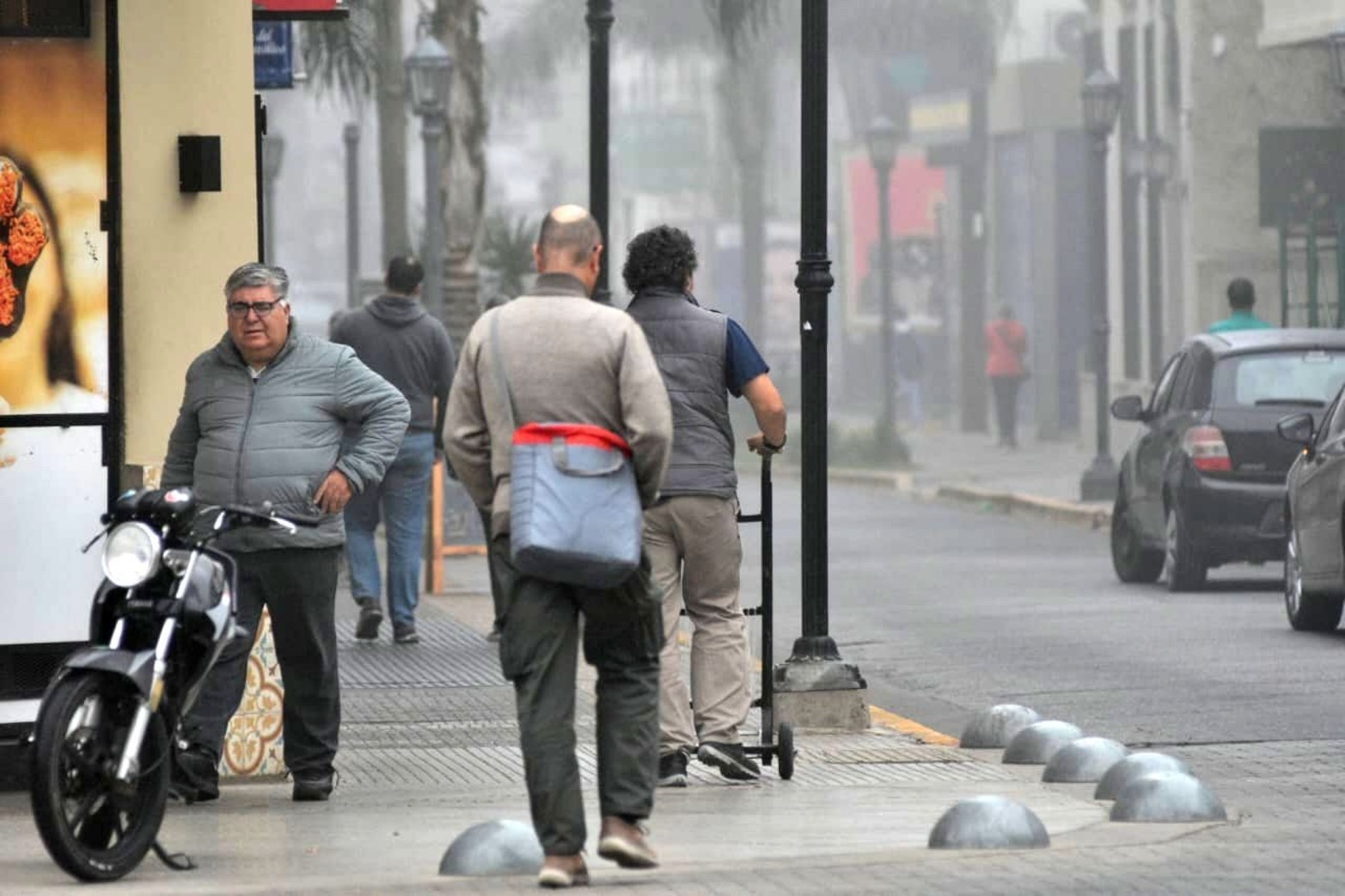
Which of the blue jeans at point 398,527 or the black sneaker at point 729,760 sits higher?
the blue jeans at point 398,527

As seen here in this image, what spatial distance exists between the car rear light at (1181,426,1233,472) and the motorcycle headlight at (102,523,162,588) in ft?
38.5

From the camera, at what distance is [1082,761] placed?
10.6 m

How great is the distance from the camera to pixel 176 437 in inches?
395

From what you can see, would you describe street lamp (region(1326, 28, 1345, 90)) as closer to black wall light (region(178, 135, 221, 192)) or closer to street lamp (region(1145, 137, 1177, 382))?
street lamp (region(1145, 137, 1177, 382))

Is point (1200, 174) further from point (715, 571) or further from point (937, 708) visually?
point (715, 571)

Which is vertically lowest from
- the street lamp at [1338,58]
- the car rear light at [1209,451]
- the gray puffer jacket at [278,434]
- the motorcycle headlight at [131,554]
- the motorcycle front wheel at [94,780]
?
the motorcycle front wheel at [94,780]

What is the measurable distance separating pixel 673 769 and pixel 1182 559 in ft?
31.7

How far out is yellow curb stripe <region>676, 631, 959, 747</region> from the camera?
1223cm

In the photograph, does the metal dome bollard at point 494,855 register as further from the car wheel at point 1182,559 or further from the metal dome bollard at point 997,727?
the car wheel at point 1182,559

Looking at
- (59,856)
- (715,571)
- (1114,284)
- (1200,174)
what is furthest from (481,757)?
(1114,284)

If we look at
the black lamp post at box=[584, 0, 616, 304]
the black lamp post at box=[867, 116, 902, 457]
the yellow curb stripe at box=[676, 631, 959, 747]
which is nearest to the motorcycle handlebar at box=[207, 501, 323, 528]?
the yellow curb stripe at box=[676, 631, 959, 747]

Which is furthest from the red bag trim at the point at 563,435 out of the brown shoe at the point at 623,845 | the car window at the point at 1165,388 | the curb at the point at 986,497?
the curb at the point at 986,497

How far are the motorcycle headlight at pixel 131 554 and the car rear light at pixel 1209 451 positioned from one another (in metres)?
11.7

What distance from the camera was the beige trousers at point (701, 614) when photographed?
34.4ft
